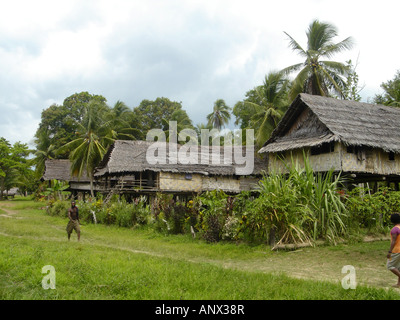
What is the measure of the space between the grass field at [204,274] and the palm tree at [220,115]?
29205 millimetres

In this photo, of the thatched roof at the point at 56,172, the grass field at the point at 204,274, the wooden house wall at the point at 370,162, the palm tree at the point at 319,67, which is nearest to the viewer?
the grass field at the point at 204,274

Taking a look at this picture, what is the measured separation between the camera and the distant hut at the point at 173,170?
22547mm

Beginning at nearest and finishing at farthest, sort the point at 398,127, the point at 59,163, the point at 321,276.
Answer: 1. the point at 321,276
2. the point at 398,127
3. the point at 59,163

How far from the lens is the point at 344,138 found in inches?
543

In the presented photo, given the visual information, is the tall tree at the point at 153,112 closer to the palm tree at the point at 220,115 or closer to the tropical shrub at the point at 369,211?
the palm tree at the point at 220,115

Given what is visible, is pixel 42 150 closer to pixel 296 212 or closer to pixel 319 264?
pixel 296 212

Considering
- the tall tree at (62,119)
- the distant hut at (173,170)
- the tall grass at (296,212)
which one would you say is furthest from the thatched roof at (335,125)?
the tall tree at (62,119)

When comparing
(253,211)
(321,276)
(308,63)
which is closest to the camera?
(321,276)

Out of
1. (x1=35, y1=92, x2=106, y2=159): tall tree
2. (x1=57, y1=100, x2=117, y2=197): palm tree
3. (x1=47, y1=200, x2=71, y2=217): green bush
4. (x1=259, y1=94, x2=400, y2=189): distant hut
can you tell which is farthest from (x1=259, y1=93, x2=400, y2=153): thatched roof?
(x1=35, y1=92, x2=106, y2=159): tall tree

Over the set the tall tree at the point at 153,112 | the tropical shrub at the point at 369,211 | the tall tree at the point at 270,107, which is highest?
the tall tree at the point at 153,112
